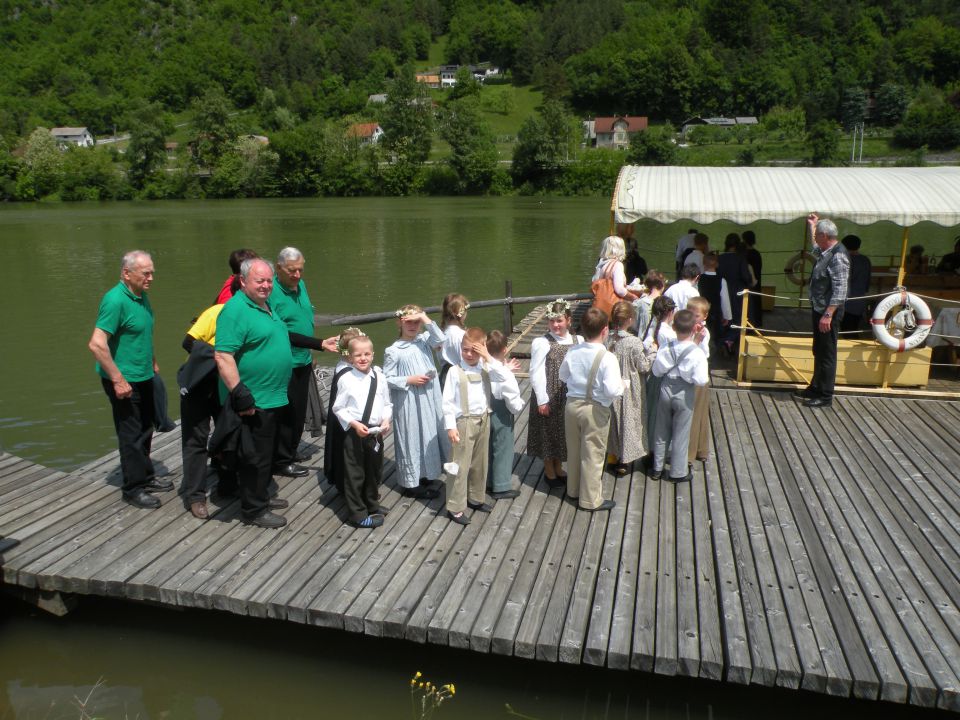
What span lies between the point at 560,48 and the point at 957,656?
170 m

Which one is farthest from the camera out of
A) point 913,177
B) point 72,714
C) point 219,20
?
point 219,20

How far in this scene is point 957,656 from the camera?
410 cm

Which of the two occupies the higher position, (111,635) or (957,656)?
(957,656)

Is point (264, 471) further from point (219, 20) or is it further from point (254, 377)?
point (219, 20)

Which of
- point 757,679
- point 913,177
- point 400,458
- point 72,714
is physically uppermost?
point 913,177

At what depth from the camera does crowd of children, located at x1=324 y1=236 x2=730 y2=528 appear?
17.7 ft

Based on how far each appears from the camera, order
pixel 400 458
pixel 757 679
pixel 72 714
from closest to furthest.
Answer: pixel 757 679
pixel 72 714
pixel 400 458

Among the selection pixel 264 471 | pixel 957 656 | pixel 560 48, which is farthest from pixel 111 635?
pixel 560 48

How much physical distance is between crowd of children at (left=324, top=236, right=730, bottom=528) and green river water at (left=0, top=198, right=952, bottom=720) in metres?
1.17

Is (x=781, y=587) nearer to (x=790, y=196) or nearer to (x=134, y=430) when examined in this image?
(x=134, y=430)

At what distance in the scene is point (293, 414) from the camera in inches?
244

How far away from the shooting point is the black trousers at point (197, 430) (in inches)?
220

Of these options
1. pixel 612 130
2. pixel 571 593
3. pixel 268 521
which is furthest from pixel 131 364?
pixel 612 130

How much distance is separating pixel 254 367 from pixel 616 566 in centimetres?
278
